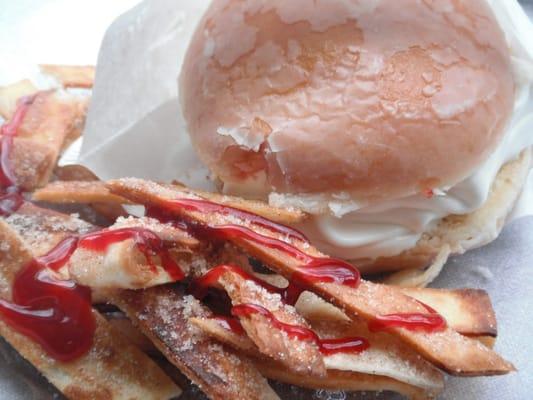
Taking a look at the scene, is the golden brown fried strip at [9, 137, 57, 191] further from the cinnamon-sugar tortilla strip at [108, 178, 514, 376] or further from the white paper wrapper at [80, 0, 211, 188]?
the cinnamon-sugar tortilla strip at [108, 178, 514, 376]

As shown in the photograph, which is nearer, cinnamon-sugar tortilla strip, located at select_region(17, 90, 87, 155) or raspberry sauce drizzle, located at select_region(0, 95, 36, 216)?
raspberry sauce drizzle, located at select_region(0, 95, 36, 216)

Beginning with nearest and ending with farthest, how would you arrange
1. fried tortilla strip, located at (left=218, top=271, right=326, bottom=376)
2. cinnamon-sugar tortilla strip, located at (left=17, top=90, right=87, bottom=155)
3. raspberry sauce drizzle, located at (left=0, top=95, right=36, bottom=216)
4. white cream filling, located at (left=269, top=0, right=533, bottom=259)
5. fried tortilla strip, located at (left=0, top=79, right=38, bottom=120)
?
fried tortilla strip, located at (left=218, top=271, right=326, bottom=376), white cream filling, located at (left=269, top=0, right=533, bottom=259), raspberry sauce drizzle, located at (left=0, top=95, right=36, bottom=216), cinnamon-sugar tortilla strip, located at (left=17, top=90, right=87, bottom=155), fried tortilla strip, located at (left=0, top=79, right=38, bottom=120)

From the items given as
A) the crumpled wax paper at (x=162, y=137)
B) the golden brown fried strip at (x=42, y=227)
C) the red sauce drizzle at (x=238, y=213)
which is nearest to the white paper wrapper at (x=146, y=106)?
the crumpled wax paper at (x=162, y=137)

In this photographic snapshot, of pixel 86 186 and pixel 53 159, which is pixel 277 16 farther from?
pixel 53 159

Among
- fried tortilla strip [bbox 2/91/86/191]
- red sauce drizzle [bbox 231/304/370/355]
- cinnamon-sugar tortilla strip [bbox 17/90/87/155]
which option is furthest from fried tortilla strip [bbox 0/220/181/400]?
cinnamon-sugar tortilla strip [bbox 17/90/87/155]

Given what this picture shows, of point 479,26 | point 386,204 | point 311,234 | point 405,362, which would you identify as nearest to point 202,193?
point 311,234
